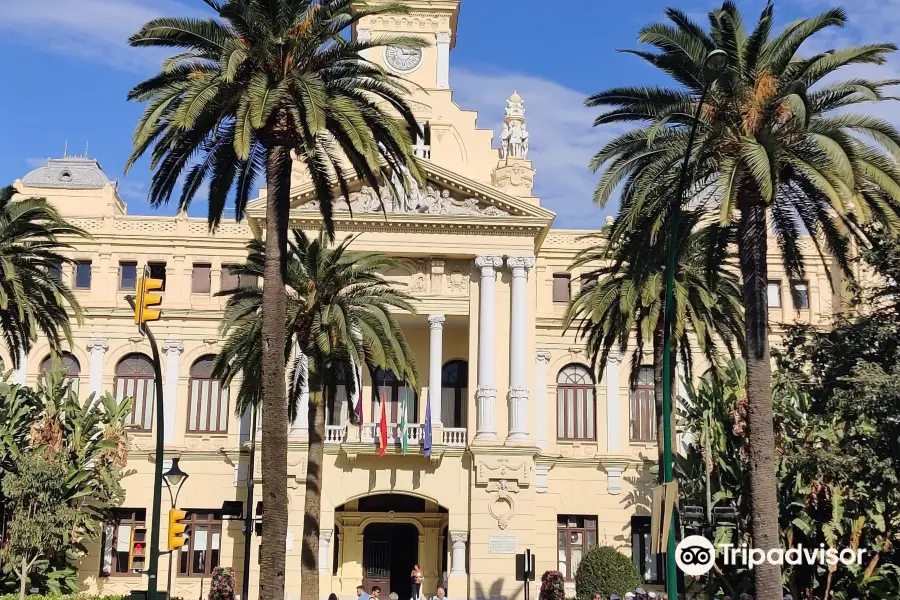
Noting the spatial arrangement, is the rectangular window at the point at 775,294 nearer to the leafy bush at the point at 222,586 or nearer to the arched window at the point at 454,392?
the arched window at the point at 454,392

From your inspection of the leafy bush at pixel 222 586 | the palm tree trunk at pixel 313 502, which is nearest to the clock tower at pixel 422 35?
the palm tree trunk at pixel 313 502

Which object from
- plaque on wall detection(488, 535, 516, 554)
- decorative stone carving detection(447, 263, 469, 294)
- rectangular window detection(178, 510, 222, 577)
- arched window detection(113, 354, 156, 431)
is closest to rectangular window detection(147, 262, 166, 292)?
arched window detection(113, 354, 156, 431)

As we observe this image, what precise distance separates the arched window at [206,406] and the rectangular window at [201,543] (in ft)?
11.0

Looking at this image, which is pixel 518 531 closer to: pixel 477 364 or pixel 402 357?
pixel 477 364

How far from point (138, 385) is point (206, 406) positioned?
2985mm

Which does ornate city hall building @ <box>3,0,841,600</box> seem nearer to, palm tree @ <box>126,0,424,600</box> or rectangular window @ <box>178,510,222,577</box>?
rectangular window @ <box>178,510,222,577</box>

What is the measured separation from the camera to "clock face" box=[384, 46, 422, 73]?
4959 centimetres

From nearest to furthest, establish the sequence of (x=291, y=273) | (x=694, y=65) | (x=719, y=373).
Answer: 1. (x=694, y=65)
2. (x=291, y=273)
3. (x=719, y=373)

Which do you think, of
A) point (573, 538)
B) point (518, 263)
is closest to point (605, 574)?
point (573, 538)

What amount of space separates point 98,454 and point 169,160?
65.5 feet

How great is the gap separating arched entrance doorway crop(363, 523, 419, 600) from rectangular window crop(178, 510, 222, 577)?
18.6ft

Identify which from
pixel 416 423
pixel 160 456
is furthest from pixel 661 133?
pixel 416 423

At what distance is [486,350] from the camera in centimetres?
4403

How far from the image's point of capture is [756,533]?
74.7 feet
